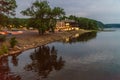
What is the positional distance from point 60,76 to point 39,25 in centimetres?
6813

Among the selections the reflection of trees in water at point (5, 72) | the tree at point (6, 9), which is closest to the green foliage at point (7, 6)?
the tree at point (6, 9)

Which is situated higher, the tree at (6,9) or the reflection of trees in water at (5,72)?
the tree at (6,9)

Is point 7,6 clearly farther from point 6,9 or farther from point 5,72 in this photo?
point 5,72

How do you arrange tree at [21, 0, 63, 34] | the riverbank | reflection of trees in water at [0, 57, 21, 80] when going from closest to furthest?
reflection of trees in water at [0, 57, 21, 80] → the riverbank → tree at [21, 0, 63, 34]

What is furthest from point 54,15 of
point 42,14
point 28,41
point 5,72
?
point 5,72

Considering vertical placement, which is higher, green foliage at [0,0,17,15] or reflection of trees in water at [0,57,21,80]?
green foliage at [0,0,17,15]

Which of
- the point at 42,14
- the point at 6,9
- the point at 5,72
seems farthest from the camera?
the point at 42,14

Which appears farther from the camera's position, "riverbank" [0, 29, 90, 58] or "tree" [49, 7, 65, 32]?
"tree" [49, 7, 65, 32]

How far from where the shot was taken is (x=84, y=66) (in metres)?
41.0

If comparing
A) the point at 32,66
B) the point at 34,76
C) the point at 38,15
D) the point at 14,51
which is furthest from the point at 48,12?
the point at 34,76

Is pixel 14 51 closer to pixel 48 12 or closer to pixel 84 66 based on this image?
pixel 84 66

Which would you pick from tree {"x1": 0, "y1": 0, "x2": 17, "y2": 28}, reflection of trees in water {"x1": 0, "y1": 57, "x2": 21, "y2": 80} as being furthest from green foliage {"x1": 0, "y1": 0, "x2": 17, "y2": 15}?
reflection of trees in water {"x1": 0, "y1": 57, "x2": 21, "y2": 80}

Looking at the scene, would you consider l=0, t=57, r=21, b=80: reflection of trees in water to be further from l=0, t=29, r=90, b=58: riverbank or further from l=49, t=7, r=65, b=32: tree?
l=49, t=7, r=65, b=32: tree

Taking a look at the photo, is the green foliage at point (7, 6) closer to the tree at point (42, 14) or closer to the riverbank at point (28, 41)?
the riverbank at point (28, 41)
